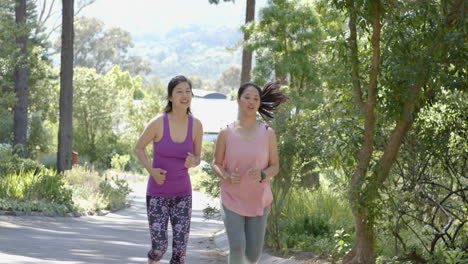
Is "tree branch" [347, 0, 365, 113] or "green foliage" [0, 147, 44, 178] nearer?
"tree branch" [347, 0, 365, 113]

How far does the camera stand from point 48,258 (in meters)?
10.8

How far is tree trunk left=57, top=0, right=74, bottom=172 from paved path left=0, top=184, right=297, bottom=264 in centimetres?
603

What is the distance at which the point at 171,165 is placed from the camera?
6930 mm

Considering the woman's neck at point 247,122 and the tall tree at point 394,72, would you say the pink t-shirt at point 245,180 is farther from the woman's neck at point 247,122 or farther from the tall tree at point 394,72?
the tall tree at point 394,72

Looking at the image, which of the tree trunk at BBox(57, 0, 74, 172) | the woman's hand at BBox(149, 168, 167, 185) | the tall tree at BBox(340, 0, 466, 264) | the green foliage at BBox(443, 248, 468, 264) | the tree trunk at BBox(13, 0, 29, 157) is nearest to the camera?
the woman's hand at BBox(149, 168, 167, 185)

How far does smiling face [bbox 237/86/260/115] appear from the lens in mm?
6762

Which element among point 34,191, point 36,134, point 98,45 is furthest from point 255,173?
point 98,45

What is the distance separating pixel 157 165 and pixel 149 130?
0.32 metres

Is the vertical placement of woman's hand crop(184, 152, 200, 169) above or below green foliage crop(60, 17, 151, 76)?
below

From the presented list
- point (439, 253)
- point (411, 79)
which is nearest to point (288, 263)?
point (439, 253)

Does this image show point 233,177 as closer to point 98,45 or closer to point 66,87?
point 66,87

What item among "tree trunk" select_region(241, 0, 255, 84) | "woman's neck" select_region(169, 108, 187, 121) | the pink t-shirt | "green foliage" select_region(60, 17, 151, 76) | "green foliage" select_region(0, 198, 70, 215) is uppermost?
"green foliage" select_region(60, 17, 151, 76)

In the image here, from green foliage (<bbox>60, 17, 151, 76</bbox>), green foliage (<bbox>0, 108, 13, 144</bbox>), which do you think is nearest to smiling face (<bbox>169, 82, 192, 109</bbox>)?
green foliage (<bbox>0, 108, 13, 144</bbox>)

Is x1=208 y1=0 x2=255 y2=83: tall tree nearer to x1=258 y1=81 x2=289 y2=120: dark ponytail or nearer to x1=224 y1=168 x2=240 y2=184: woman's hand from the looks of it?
x1=258 y1=81 x2=289 y2=120: dark ponytail
